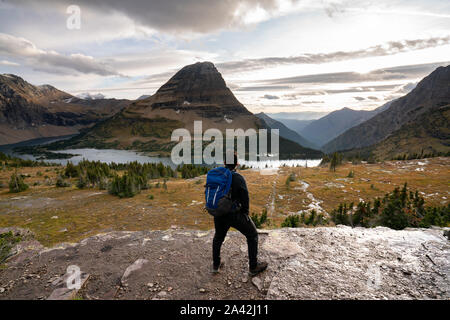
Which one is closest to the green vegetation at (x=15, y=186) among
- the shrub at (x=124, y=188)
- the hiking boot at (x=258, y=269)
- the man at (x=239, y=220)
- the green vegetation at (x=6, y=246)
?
the shrub at (x=124, y=188)

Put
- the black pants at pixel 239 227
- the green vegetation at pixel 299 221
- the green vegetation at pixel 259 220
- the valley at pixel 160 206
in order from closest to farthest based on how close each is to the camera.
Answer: the black pants at pixel 239 227
the green vegetation at pixel 299 221
the green vegetation at pixel 259 220
the valley at pixel 160 206

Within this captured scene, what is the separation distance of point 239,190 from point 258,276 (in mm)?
2744

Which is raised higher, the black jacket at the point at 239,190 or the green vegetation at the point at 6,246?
the black jacket at the point at 239,190

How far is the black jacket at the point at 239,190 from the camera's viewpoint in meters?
5.42

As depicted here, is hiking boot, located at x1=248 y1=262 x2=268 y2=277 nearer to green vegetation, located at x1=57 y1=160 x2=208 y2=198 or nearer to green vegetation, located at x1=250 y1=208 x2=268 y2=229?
green vegetation, located at x1=250 y1=208 x2=268 y2=229

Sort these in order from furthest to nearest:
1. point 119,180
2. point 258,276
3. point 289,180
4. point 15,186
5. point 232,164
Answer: point 289,180
point 15,186
point 119,180
point 258,276
point 232,164

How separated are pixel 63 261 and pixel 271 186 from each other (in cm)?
5829

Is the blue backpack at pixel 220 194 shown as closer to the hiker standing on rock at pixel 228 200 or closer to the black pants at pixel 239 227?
the hiker standing on rock at pixel 228 200

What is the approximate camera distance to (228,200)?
5258 millimetres

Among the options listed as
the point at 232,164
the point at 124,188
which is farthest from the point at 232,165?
the point at 124,188

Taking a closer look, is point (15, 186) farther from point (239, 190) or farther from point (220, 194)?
point (239, 190)

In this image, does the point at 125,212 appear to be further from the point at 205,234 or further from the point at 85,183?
the point at 85,183

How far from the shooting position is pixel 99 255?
828cm
